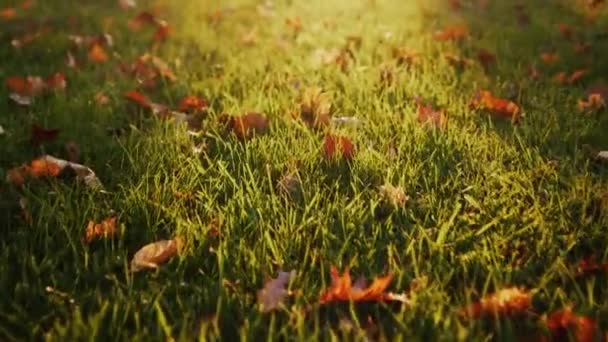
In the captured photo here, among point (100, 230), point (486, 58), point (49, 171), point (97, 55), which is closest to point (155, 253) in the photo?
point (100, 230)

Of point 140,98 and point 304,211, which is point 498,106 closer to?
point 304,211

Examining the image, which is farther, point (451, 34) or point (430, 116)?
point (451, 34)

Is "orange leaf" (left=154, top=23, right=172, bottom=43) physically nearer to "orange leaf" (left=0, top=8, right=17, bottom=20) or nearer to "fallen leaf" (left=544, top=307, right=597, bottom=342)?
"orange leaf" (left=0, top=8, right=17, bottom=20)

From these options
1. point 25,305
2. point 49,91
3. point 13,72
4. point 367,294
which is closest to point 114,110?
point 49,91

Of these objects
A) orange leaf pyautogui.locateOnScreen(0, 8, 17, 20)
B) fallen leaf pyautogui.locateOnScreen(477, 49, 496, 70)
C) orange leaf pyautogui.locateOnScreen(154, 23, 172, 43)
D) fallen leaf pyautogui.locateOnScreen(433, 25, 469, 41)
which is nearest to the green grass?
fallen leaf pyautogui.locateOnScreen(477, 49, 496, 70)

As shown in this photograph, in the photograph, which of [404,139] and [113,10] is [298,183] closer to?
[404,139]

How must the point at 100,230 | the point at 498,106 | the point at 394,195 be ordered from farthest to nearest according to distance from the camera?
the point at 498,106 < the point at 394,195 < the point at 100,230

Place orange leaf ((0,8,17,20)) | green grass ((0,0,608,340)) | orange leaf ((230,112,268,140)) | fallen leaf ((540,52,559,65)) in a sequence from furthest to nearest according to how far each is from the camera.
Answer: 1. orange leaf ((0,8,17,20))
2. fallen leaf ((540,52,559,65))
3. orange leaf ((230,112,268,140))
4. green grass ((0,0,608,340))
